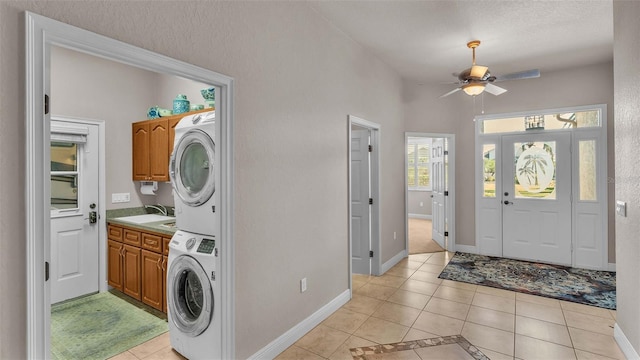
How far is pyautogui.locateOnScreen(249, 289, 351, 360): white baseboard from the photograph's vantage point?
7.90ft

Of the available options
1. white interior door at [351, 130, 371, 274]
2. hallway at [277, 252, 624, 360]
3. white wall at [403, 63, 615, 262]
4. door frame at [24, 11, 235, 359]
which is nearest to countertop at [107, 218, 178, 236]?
hallway at [277, 252, 624, 360]

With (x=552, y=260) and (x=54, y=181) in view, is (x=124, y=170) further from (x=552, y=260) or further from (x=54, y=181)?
(x=552, y=260)

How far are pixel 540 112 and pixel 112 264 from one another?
20.8ft

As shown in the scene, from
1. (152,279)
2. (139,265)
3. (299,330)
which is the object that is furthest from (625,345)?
(139,265)

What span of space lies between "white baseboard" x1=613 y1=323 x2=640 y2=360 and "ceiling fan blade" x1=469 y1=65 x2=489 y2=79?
8.74 ft

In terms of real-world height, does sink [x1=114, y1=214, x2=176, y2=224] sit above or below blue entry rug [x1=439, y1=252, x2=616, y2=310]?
above

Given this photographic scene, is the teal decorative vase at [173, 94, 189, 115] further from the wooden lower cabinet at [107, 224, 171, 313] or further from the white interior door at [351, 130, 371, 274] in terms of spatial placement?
the white interior door at [351, 130, 371, 274]

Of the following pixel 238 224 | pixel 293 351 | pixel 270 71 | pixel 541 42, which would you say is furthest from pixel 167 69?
pixel 541 42

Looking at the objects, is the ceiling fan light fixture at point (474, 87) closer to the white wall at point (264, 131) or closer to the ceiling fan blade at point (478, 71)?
the ceiling fan blade at point (478, 71)

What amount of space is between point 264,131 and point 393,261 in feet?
10.9

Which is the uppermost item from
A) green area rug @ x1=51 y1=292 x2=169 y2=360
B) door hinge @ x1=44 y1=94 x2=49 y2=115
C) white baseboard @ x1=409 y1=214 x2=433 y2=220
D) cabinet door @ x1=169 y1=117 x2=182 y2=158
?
cabinet door @ x1=169 y1=117 x2=182 y2=158

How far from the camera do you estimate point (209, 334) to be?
2.21 m

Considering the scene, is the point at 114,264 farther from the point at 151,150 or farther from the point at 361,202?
the point at 361,202

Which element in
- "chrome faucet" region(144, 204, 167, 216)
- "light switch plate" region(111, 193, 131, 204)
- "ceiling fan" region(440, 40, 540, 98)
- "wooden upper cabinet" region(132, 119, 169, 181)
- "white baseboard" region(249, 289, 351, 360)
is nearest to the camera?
"white baseboard" region(249, 289, 351, 360)
